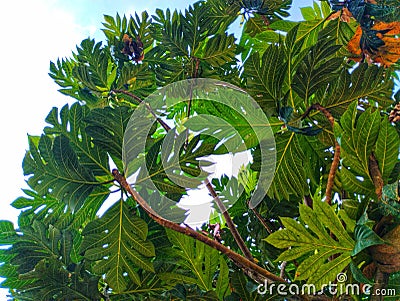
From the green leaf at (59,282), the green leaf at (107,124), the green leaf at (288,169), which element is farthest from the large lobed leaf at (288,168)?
the green leaf at (59,282)

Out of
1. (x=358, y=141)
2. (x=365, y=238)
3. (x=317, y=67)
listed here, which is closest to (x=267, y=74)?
(x=317, y=67)

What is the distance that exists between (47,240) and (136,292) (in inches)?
7.3

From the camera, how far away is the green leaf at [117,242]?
0.68 m

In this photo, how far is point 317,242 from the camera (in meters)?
0.56

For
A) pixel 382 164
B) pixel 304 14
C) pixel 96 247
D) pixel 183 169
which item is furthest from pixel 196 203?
pixel 304 14

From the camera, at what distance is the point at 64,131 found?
0.73 meters

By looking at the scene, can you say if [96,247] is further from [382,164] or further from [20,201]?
[382,164]

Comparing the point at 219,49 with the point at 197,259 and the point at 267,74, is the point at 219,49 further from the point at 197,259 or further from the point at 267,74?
the point at 197,259

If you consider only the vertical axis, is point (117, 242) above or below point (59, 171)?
below

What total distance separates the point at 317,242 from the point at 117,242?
0.32m

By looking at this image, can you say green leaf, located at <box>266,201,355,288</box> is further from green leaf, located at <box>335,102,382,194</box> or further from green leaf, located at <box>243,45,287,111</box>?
green leaf, located at <box>243,45,287,111</box>

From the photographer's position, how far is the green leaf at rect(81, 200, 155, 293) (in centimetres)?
68

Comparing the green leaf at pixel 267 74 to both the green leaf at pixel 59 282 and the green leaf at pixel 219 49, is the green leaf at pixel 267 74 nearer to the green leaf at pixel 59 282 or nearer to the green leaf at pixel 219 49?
the green leaf at pixel 219 49

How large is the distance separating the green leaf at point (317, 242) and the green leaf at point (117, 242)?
0.76 ft
